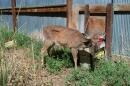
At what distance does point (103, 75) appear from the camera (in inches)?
308

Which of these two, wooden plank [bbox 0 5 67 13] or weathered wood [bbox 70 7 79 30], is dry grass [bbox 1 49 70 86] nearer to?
weathered wood [bbox 70 7 79 30]

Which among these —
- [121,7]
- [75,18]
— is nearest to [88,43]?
[121,7]

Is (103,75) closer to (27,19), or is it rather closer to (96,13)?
(96,13)

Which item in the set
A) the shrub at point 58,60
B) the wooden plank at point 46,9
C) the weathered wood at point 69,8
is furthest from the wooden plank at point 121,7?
the wooden plank at point 46,9

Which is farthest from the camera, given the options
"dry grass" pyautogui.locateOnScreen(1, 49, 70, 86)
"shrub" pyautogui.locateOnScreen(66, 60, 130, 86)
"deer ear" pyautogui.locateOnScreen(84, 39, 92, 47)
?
"deer ear" pyautogui.locateOnScreen(84, 39, 92, 47)

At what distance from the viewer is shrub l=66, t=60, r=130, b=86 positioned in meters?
7.09

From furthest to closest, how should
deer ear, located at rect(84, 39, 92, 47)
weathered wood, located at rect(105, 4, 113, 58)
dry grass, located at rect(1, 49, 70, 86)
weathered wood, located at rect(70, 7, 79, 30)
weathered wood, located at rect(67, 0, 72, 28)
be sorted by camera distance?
weathered wood, located at rect(67, 0, 72, 28) < weathered wood, located at rect(70, 7, 79, 30) < weathered wood, located at rect(105, 4, 113, 58) < deer ear, located at rect(84, 39, 92, 47) < dry grass, located at rect(1, 49, 70, 86)

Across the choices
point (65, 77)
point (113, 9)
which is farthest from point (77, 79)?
point (113, 9)

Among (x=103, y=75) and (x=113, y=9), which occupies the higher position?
(x=113, y=9)

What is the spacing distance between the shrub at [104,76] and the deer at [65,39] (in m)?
0.79

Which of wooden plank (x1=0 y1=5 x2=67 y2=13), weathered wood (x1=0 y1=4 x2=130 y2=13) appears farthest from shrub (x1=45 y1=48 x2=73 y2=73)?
wooden plank (x1=0 y1=5 x2=67 y2=13)

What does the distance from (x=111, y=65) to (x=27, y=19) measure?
629 centimetres

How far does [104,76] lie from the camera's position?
772 cm

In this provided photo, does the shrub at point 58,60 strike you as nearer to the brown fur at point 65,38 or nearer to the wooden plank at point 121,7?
the brown fur at point 65,38
